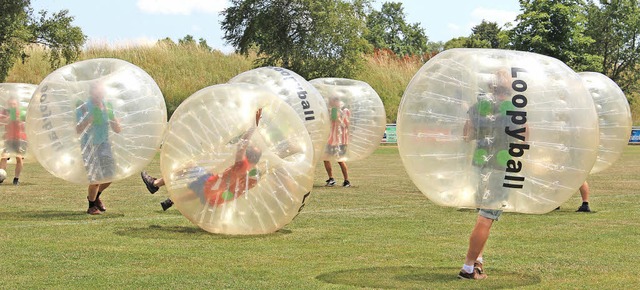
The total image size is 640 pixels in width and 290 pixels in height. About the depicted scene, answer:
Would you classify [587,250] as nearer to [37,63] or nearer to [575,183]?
[575,183]

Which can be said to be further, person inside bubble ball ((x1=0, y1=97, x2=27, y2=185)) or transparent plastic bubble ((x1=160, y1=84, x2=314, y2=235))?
person inside bubble ball ((x1=0, y1=97, x2=27, y2=185))

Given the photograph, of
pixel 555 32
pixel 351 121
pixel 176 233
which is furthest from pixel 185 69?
pixel 176 233

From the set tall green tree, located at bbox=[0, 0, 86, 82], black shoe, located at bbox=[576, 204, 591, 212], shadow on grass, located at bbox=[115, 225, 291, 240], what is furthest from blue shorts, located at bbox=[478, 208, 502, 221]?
tall green tree, located at bbox=[0, 0, 86, 82]

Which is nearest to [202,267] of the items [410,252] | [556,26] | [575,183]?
[410,252]

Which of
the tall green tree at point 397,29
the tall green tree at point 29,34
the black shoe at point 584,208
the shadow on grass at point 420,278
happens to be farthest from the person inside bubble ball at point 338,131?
the tall green tree at point 397,29

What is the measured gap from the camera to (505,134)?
8227 mm

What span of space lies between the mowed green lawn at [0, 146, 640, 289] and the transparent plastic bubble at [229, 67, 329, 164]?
1244mm

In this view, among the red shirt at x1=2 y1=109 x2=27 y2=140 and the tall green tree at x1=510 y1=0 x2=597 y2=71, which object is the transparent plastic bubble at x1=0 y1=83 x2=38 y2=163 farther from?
the tall green tree at x1=510 y1=0 x2=597 y2=71

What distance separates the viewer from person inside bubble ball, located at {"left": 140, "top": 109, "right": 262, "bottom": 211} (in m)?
10.7

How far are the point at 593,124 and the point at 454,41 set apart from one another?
296 feet

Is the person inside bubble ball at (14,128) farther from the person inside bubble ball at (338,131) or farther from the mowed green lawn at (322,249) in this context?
the person inside bubble ball at (338,131)

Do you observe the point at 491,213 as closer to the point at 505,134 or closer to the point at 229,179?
the point at 505,134

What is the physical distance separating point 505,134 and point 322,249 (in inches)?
121

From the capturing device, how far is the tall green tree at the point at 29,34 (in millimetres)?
43406
